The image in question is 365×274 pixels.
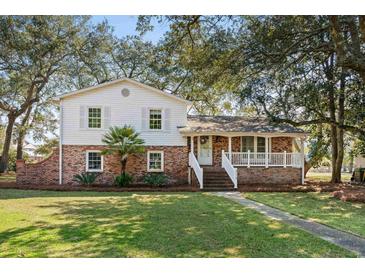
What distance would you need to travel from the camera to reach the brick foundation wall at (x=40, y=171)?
55.6 ft

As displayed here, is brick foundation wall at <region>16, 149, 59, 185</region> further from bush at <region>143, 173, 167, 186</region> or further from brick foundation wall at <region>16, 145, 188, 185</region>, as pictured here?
bush at <region>143, 173, 167, 186</region>

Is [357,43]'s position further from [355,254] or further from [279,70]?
[355,254]

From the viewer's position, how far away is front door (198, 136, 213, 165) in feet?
62.3

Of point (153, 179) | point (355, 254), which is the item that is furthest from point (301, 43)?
point (355, 254)

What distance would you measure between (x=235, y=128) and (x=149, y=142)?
447cm

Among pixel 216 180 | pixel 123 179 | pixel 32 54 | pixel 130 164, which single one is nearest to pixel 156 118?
pixel 130 164

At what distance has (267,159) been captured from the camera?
18.2 metres

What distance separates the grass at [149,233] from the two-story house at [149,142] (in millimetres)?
7645

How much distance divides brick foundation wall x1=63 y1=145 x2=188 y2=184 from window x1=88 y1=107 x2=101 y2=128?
1093mm

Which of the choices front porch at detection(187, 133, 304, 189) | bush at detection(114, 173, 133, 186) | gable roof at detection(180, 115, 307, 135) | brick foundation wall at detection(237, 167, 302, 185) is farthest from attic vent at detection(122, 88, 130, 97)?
brick foundation wall at detection(237, 167, 302, 185)

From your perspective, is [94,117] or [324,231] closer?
[324,231]

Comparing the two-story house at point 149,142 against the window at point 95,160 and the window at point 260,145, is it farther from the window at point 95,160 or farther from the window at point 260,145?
the window at point 260,145

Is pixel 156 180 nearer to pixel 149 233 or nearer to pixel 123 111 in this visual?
pixel 123 111
